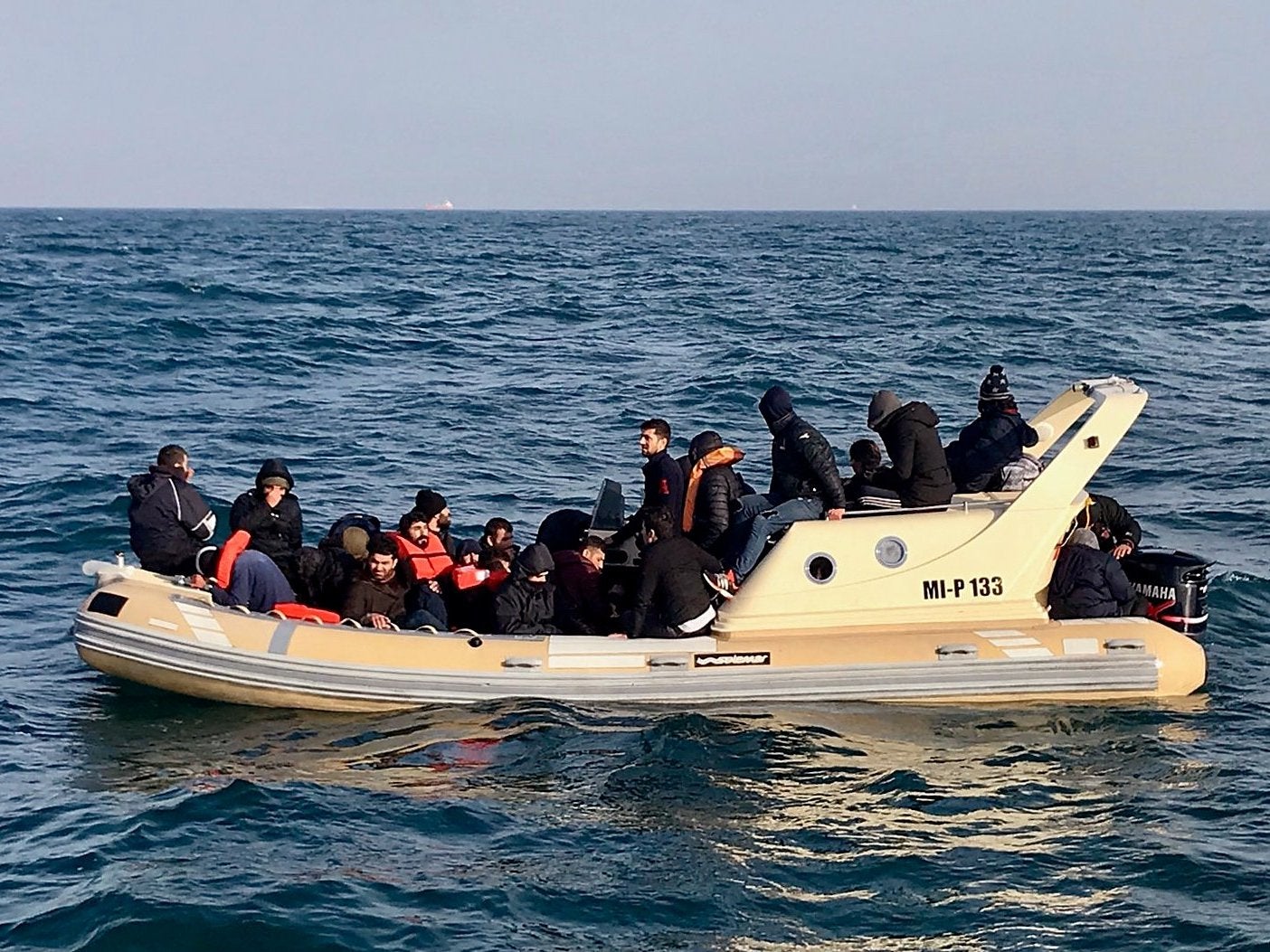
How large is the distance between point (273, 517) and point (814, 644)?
394 cm

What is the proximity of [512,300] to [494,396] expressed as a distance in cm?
1524

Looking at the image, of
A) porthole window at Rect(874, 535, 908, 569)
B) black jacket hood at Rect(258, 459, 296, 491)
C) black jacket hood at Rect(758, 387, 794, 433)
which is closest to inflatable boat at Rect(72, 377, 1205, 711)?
porthole window at Rect(874, 535, 908, 569)

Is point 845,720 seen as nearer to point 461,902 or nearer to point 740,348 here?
point 461,902

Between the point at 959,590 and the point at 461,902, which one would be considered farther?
the point at 959,590

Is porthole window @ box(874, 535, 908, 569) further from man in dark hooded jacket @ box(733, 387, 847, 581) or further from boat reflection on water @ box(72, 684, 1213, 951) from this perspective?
boat reflection on water @ box(72, 684, 1213, 951)

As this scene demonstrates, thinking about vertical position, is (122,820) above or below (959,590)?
below

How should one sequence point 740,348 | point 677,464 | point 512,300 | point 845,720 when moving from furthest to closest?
point 512,300 < point 740,348 < point 677,464 < point 845,720

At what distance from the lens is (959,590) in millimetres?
10227

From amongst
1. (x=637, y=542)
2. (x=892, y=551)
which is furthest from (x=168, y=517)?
(x=892, y=551)

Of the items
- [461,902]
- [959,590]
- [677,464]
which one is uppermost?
[677,464]

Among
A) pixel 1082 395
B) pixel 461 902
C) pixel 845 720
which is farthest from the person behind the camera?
pixel 1082 395

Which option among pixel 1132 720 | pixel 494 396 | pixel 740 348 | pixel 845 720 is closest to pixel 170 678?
pixel 845 720

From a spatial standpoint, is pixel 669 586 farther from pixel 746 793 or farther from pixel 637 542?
pixel 746 793

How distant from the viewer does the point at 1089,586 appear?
1025cm
